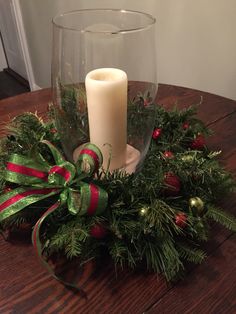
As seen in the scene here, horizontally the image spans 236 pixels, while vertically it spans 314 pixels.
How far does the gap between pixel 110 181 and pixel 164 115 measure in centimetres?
26

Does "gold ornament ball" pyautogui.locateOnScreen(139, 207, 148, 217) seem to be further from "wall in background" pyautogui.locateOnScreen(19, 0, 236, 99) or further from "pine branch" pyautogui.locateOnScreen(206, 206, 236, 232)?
"wall in background" pyautogui.locateOnScreen(19, 0, 236, 99)

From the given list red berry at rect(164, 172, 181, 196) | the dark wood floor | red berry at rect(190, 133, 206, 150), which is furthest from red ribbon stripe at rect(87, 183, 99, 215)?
the dark wood floor

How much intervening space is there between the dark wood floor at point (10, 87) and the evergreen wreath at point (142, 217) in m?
2.00

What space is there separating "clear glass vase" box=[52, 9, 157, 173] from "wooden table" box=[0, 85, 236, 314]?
0.18 meters

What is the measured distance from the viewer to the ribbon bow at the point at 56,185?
0.41m

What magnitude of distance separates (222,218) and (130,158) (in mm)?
197

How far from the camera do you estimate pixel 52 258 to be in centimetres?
42

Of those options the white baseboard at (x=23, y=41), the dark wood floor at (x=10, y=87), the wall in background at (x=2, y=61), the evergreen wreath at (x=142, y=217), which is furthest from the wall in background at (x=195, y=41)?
the wall in background at (x=2, y=61)

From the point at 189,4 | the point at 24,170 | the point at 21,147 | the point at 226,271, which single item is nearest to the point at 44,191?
the point at 24,170

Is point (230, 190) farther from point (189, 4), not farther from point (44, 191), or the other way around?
point (189, 4)

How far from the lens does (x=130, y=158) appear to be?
1.87 feet

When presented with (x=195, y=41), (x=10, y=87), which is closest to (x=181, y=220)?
(x=195, y=41)

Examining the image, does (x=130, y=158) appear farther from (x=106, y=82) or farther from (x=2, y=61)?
(x=2, y=61)

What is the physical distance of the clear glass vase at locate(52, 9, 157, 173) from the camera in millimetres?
465
